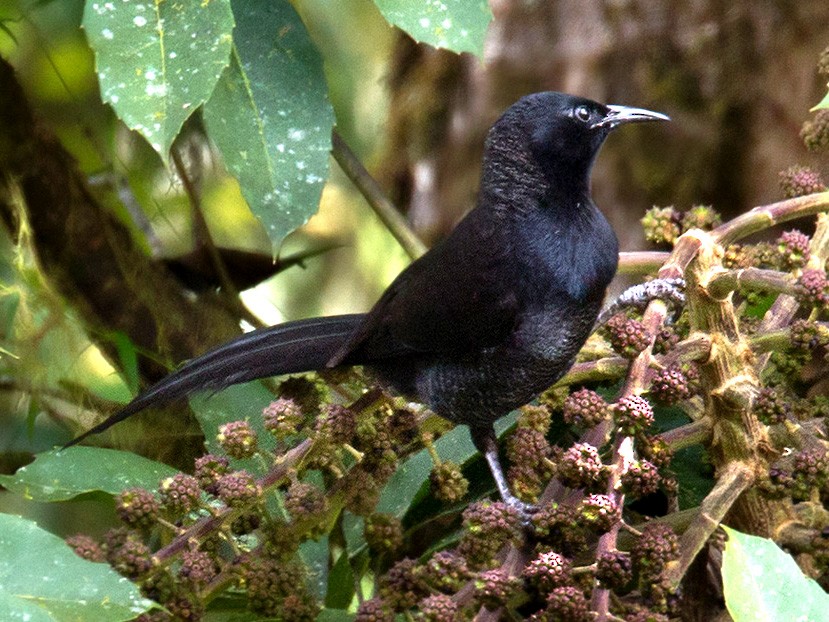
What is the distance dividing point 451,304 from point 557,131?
31 cm

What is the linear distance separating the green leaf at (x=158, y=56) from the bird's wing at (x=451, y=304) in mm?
→ 511

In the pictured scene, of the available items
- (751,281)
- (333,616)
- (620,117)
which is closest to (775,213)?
(751,281)

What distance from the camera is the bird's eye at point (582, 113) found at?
1871mm

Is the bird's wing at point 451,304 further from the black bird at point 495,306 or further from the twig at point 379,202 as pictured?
the twig at point 379,202

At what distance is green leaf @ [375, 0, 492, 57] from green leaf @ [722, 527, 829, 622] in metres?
0.75

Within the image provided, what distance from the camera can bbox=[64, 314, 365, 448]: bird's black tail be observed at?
5.96 ft

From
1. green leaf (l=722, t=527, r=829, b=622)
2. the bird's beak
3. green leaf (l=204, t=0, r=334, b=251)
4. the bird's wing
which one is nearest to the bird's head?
the bird's beak

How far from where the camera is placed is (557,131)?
1863 millimetres

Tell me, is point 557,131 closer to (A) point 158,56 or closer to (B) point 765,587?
(A) point 158,56

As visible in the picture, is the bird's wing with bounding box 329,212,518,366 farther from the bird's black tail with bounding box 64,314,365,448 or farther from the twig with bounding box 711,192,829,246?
the twig with bounding box 711,192,829,246

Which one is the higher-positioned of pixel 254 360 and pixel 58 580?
pixel 254 360

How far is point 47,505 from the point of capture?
243 cm

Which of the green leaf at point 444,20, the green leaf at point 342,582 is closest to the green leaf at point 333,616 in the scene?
the green leaf at point 342,582

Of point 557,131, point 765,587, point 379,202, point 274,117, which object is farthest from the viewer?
point 379,202
